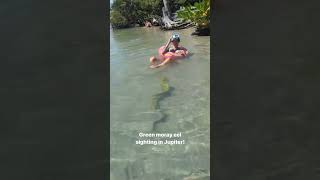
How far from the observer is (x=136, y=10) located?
5676 mm

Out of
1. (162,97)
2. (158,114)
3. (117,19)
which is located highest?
(117,19)

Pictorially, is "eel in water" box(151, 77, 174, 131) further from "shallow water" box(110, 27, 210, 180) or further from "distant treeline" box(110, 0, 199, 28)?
"distant treeline" box(110, 0, 199, 28)

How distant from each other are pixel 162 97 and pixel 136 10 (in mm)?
904

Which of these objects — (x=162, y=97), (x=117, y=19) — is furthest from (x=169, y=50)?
(x=117, y=19)

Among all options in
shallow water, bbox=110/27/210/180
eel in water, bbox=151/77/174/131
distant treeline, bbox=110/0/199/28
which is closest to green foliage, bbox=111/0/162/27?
distant treeline, bbox=110/0/199/28

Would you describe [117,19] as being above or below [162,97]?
above

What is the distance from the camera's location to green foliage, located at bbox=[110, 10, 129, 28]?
5578mm

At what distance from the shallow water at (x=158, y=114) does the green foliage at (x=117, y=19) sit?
7 centimetres

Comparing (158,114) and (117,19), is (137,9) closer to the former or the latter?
(117,19)

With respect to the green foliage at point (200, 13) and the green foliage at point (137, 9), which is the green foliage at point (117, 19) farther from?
the green foliage at point (200, 13)

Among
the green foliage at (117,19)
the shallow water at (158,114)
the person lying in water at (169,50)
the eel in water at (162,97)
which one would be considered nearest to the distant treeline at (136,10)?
the green foliage at (117,19)

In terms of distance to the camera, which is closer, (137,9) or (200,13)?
(200,13)
